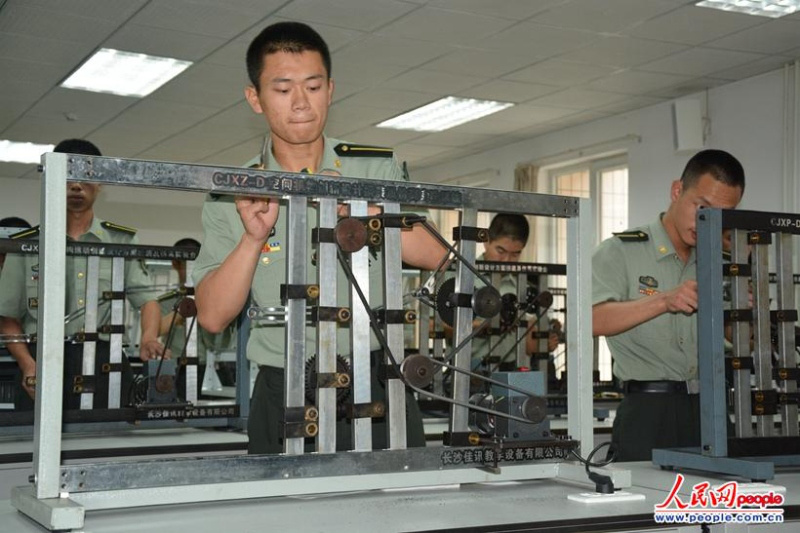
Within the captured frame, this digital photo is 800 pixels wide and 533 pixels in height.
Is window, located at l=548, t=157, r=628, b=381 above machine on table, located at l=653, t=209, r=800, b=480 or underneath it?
above

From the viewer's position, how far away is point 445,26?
605 centimetres

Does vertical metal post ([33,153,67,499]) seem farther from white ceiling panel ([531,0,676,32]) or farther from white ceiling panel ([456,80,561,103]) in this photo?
white ceiling panel ([456,80,561,103])

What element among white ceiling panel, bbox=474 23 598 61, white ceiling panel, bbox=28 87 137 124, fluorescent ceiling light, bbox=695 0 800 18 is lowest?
white ceiling panel, bbox=28 87 137 124

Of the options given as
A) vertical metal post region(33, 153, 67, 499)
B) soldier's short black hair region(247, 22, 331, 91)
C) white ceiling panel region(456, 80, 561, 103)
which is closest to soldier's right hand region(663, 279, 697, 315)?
soldier's short black hair region(247, 22, 331, 91)

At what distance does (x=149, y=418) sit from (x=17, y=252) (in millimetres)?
817

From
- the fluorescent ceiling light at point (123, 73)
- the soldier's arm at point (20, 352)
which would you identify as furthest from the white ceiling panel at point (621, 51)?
the soldier's arm at point (20, 352)

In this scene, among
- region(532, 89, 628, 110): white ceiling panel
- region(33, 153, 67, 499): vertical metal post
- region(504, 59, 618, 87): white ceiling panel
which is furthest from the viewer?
region(532, 89, 628, 110): white ceiling panel

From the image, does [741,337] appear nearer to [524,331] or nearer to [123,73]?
[524,331]

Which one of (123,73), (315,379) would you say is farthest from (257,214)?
(123,73)

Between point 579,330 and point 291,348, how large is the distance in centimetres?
65

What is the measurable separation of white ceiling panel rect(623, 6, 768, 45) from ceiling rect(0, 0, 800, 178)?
0.01 metres

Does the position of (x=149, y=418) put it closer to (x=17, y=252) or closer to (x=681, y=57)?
(x=17, y=252)

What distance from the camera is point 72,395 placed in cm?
377

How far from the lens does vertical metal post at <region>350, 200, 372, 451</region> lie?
172 centimetres
